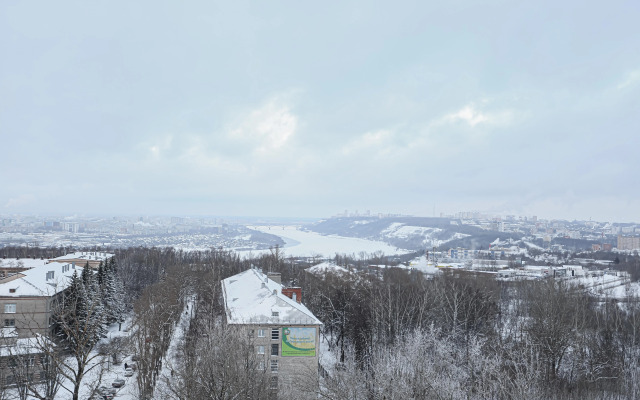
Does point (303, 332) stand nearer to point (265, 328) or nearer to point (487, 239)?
point (265, 328)

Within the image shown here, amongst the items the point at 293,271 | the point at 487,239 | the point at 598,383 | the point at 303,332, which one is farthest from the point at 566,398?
the point at 487,239

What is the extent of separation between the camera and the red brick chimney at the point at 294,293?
89.6 feet

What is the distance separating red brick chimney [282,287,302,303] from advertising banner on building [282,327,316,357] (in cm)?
476

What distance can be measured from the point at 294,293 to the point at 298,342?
5366mm

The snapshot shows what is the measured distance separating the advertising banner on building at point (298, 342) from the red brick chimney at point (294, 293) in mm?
4756

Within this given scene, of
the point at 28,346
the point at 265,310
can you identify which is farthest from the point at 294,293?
the point at 28,346

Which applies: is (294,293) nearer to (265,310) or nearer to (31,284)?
(265,310)

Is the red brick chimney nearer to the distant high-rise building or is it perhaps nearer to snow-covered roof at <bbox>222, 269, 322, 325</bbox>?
snow-covered roof at <bbox>222, 269, 322, 325</bbox>

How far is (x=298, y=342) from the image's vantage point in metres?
22.3

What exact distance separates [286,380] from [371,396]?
8.09 meters

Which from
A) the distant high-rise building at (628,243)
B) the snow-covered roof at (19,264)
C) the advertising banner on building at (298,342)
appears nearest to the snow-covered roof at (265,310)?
the advertising banner on building at (298,342)

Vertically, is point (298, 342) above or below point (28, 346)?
below

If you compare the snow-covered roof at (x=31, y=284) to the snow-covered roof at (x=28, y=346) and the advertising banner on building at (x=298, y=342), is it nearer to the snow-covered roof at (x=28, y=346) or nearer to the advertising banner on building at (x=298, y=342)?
the snow-covered roof at (x=28, y=346)

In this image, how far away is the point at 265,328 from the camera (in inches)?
877
